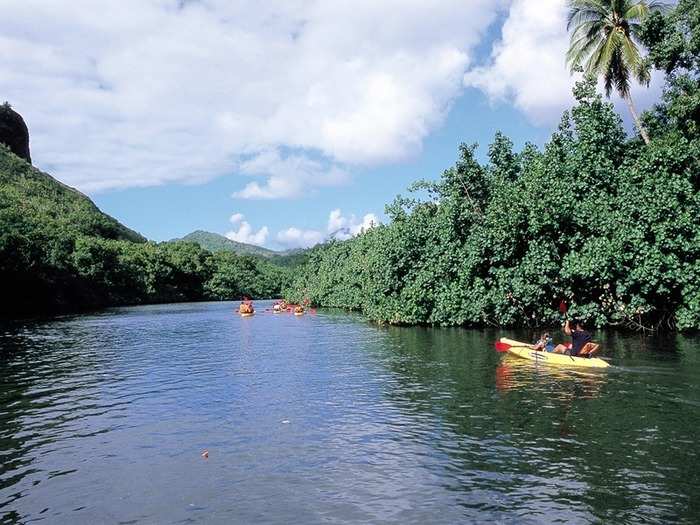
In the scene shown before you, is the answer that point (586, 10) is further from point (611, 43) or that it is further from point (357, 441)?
point (357, 441)

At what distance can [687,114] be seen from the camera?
32.8 meters

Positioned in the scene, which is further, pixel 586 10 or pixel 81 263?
pixel 81 263

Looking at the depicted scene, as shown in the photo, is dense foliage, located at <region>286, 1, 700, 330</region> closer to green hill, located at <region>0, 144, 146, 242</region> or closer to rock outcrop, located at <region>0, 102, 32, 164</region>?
green hill, located at <region>0, 144, 146, 242</region>

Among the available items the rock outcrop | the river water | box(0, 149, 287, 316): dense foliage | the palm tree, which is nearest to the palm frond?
the palm tree

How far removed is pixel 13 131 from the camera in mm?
156250

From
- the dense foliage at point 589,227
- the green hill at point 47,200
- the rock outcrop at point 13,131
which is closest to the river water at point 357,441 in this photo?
the dense foliage at point 589,227

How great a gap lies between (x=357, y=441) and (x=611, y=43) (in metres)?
34.3

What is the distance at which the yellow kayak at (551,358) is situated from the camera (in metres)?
21.5

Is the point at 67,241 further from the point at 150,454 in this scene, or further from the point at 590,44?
the point at 150,454

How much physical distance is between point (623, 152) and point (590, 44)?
8.72m

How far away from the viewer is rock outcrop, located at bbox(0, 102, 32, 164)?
504 ft

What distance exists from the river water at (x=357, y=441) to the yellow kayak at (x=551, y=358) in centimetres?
61

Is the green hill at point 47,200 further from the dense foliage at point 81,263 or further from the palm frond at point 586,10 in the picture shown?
the palm frond at point 586,10

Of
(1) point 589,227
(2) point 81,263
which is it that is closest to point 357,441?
(1) point 589,227
